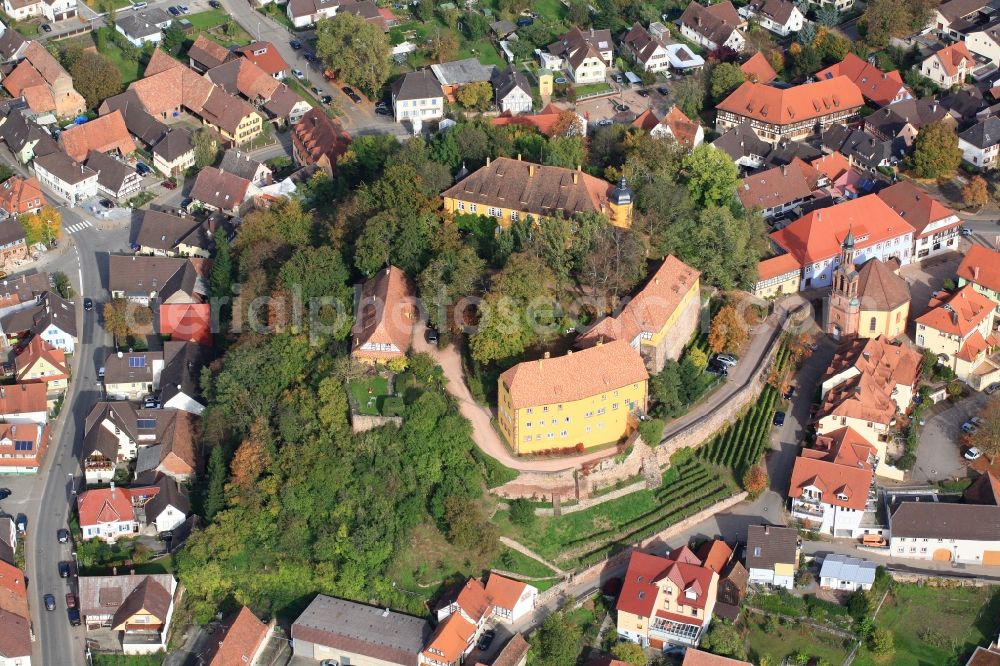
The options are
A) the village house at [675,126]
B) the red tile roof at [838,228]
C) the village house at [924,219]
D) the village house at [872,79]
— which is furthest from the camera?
the village house at [872,79]

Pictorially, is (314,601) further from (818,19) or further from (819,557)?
(818,19)

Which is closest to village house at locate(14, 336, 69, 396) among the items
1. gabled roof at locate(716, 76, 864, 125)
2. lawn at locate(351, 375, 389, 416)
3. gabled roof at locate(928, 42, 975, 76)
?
lawn at locate(351, 375, 389, 416)

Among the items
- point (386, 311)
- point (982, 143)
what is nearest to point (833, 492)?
point (386, 311)

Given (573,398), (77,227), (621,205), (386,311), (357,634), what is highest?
(621,205)

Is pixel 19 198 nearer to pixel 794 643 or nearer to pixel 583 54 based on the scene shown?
pixel 583 54

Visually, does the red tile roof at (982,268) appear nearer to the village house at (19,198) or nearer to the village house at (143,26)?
the village house at (19,198)

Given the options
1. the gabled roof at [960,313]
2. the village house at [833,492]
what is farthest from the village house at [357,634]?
the gabled roof at [960,313]
